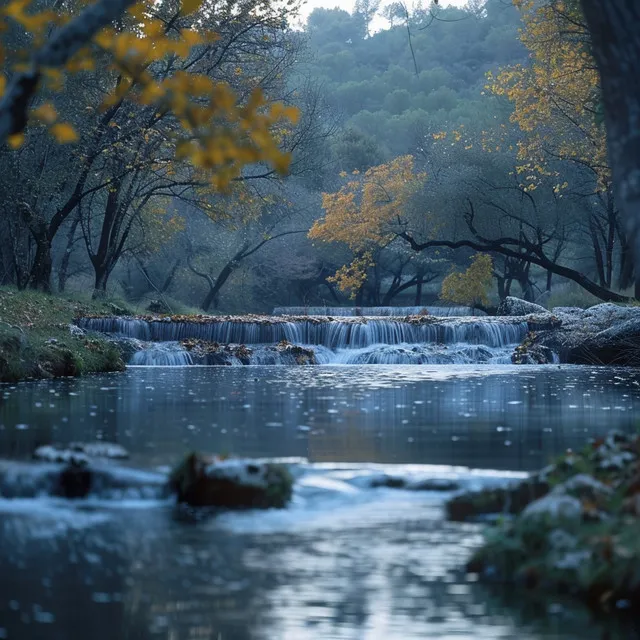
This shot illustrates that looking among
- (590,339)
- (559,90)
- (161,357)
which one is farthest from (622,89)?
(559,90)

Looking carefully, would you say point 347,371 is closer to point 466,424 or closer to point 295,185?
point 466,424

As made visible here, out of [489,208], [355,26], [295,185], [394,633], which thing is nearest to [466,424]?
[394,633]

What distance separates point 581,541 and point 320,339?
25658 millimetres

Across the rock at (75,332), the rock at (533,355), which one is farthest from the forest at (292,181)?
the rock at (533,355)

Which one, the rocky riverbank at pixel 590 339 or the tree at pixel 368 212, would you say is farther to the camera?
the tree at pixel 368 212

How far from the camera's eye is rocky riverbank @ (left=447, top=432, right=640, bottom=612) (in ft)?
15.7

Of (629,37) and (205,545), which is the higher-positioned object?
(629,37)

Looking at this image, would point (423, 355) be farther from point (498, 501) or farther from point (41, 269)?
point (498, 501)

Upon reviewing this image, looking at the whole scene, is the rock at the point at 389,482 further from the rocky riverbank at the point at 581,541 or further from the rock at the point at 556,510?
the rock at the point at 556,510

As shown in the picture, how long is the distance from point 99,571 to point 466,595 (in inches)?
70.2

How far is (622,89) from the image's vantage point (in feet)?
20.0

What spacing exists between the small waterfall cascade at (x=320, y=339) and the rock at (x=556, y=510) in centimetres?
2256

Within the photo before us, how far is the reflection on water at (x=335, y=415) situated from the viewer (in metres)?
9.53

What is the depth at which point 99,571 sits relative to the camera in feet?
17.5
